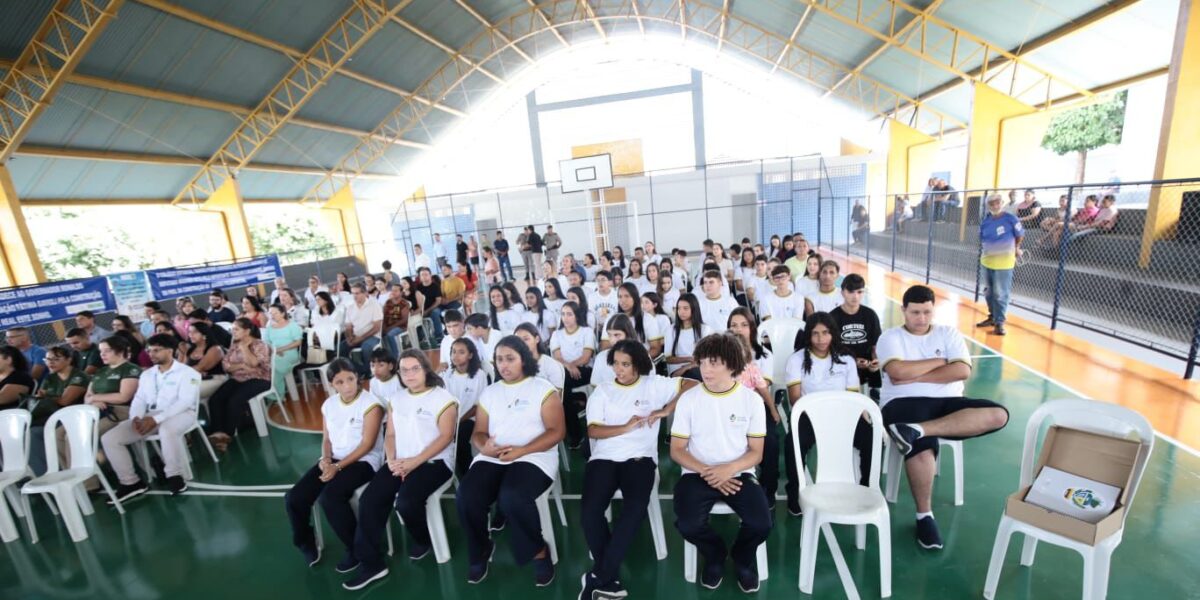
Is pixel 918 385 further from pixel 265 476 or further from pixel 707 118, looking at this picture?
pixel 707 118

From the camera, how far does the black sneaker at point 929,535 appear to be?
269cm

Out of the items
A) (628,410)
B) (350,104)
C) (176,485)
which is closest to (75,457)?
(176,485)

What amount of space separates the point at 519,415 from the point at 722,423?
118 centimetres

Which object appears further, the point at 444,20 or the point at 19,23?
the point at 444,20

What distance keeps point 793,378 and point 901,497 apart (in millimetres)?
1023

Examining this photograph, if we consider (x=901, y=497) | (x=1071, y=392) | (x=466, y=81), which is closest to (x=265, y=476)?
(x=901, y=497)

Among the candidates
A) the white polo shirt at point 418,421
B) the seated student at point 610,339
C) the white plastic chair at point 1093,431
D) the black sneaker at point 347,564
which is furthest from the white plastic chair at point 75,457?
the white plastic chair at point 1093,431

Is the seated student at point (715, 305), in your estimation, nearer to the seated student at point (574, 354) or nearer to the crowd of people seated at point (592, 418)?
the crowd of people seated at point (592, 418)

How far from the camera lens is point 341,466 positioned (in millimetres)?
3068

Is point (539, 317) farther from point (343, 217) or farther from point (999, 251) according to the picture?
point (343, 217)

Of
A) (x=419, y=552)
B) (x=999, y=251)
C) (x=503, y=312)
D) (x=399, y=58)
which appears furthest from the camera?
(x=399, y=58)

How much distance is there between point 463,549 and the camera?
10.2 feet

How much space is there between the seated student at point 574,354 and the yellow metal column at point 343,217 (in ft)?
53.8

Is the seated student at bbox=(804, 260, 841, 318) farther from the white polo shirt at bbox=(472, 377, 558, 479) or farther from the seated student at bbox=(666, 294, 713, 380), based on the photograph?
the white polo shirt at bbox=(472, 377, 558, 479)
